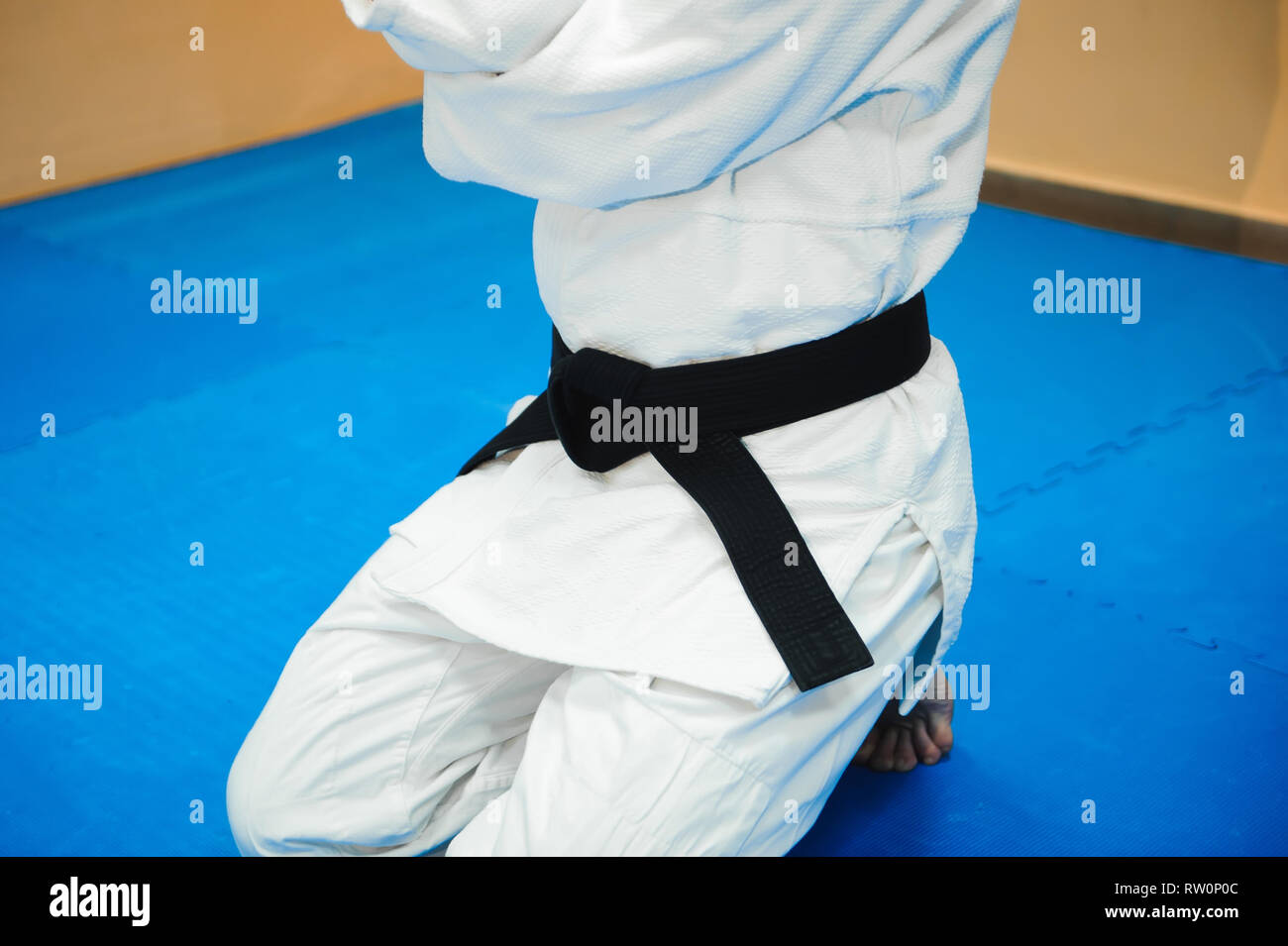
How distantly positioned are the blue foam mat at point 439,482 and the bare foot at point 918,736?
26mm

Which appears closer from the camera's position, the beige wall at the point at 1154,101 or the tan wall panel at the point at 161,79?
the beige wall at the point at 1154,101

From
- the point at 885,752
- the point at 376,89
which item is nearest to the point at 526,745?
the point at 885,752

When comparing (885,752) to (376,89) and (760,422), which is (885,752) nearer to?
(760,422)

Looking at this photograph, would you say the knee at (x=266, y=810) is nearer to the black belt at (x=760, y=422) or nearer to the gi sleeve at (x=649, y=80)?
the black belt at (x=760, y=422)

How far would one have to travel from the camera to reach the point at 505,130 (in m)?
1.44

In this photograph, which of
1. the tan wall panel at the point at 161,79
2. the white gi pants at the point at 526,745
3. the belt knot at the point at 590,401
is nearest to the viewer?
the white gi pants at the point at 526,745

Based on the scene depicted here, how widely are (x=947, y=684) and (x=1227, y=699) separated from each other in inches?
19.6

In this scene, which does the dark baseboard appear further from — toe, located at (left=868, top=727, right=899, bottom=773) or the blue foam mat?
toe, located at (left=868, top=727, right=899, bottom=773)

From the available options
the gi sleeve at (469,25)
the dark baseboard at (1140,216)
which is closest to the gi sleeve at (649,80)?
the gi sleeve at (469,25)

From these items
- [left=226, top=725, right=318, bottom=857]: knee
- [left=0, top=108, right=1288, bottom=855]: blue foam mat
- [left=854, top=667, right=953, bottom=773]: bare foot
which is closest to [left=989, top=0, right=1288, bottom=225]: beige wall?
[left=0, top=108, right=1288, bottom=855]: blue foam mat

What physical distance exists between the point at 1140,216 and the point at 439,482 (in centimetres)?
264

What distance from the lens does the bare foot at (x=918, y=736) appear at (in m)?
2.03

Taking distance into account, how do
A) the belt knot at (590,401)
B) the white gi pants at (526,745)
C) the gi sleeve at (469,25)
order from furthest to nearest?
the belt knot at (590,401), the white gi pants at (526,745), the gi sleeve at (469,25)

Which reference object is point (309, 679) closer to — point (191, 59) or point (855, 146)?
point (855, 146)
